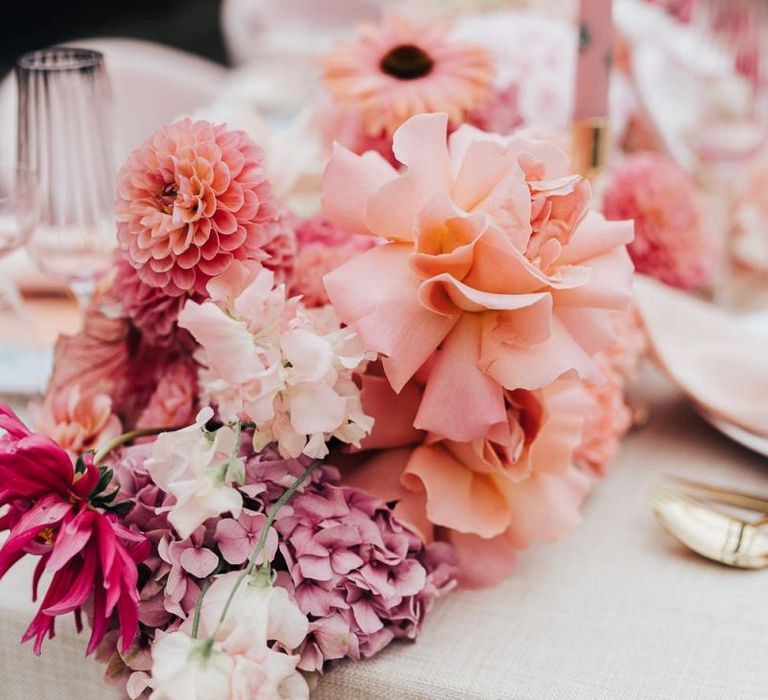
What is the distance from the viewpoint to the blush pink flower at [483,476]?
523 millimetres

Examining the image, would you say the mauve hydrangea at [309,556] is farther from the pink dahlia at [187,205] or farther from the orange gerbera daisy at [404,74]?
the orange gerbera daisy at [404,74]

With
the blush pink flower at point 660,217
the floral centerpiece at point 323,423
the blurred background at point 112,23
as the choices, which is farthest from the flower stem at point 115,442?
the blurred background at point 112,23

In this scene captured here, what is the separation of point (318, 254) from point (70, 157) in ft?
0.74

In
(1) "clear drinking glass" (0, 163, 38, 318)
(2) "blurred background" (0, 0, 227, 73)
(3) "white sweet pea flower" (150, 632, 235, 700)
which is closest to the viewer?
(3) "white sweet pea flower" (150, 632, 235, 700)

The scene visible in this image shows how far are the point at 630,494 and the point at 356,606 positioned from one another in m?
0.27

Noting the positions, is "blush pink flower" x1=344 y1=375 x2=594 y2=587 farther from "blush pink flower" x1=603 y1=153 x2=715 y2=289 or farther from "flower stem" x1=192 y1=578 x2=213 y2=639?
"blush pink flower" x1=603 y1=153 x2=715 y2=289

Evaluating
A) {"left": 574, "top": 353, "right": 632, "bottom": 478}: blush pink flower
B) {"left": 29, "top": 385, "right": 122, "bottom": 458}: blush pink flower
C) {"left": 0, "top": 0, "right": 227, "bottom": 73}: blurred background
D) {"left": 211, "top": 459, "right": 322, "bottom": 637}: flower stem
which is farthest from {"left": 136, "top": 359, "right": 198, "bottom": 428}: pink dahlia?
{"left": 0, "top": 0, "right": 227, "bottom": 73}: blurred background

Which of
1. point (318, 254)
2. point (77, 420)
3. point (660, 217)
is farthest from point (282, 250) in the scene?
point (660, 217)

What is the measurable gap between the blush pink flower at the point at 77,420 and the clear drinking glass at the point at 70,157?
13cm

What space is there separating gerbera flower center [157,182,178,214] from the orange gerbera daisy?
0.96 ft

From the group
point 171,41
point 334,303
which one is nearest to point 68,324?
point 334,303

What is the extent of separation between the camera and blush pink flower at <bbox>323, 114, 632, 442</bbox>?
0.46m

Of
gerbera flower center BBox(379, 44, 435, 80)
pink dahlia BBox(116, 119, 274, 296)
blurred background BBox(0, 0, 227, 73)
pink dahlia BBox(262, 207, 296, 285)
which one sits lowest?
blurred background BBox(0, 0, 227, 73)

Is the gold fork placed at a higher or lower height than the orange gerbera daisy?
lower
